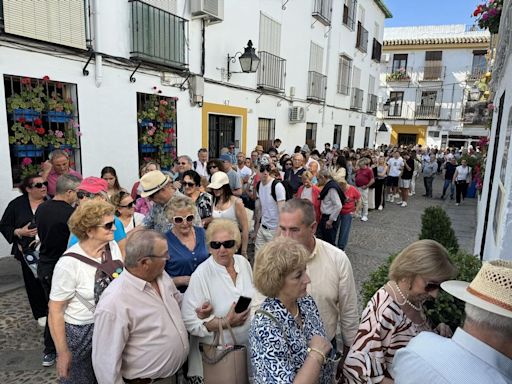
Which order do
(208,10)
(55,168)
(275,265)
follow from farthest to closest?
1. (208,10)
2. (55,168)
3. (275,265)

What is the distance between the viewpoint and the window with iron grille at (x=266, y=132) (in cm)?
1296

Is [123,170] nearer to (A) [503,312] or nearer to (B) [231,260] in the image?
(B) [231,260]

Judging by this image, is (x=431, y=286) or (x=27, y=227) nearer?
(x=431, y=286)

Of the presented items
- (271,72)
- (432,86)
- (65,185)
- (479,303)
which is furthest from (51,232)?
(432,86)

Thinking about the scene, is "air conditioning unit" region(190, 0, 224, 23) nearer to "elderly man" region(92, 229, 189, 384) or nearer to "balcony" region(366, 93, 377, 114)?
"elderly man" region(92, 229, 189, 384)

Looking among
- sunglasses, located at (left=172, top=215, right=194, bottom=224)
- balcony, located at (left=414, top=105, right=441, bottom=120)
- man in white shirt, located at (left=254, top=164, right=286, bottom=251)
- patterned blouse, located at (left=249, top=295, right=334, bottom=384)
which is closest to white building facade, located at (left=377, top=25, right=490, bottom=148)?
balcony, located at (left=414, top=105, right=441, bottom=120)

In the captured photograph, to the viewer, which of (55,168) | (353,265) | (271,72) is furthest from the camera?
(271,72)

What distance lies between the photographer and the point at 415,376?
121 centimetres

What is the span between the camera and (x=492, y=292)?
1.21 meters

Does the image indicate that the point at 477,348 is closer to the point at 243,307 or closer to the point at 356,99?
the point at 243,307

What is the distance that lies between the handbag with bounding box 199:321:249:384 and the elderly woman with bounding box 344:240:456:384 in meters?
0.63

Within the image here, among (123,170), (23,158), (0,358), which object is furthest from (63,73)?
(0,358)

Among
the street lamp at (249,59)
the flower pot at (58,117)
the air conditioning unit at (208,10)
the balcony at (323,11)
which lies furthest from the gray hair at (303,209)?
the balcony at (323,11)

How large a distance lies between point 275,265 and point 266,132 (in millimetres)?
11990
